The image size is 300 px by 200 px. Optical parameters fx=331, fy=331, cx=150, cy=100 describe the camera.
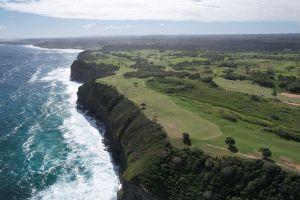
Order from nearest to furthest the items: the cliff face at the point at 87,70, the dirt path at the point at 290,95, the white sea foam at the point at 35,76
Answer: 1. the dirt path at the point at 290,95
2. the cliff face at the point at 87,70
3. the white sea foam at the point at 35,76

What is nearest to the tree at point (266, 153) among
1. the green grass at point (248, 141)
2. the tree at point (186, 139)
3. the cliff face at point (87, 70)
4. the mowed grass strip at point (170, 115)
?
the green grass at point (248, 141)

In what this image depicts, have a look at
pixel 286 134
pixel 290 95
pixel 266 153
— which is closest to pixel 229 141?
pixel 266 153

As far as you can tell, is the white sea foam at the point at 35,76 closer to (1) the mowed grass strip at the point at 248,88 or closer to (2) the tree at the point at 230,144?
(1) the mowed grass strip at the point at 248,88

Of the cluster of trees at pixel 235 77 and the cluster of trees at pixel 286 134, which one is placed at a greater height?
the cluster of trees at pixel 235 77

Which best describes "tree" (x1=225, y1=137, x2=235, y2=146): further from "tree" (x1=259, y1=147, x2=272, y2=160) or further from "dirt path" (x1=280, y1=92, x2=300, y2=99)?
"dirt path" (x1=280, y1=92, x2=300, y2=99)

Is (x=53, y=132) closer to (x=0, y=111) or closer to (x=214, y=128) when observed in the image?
(x=0, y=111)

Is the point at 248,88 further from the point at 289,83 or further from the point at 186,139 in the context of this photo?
the point at 186,139

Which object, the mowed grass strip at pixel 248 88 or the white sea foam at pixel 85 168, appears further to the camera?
the mowed grass strip at pixel 248 88
